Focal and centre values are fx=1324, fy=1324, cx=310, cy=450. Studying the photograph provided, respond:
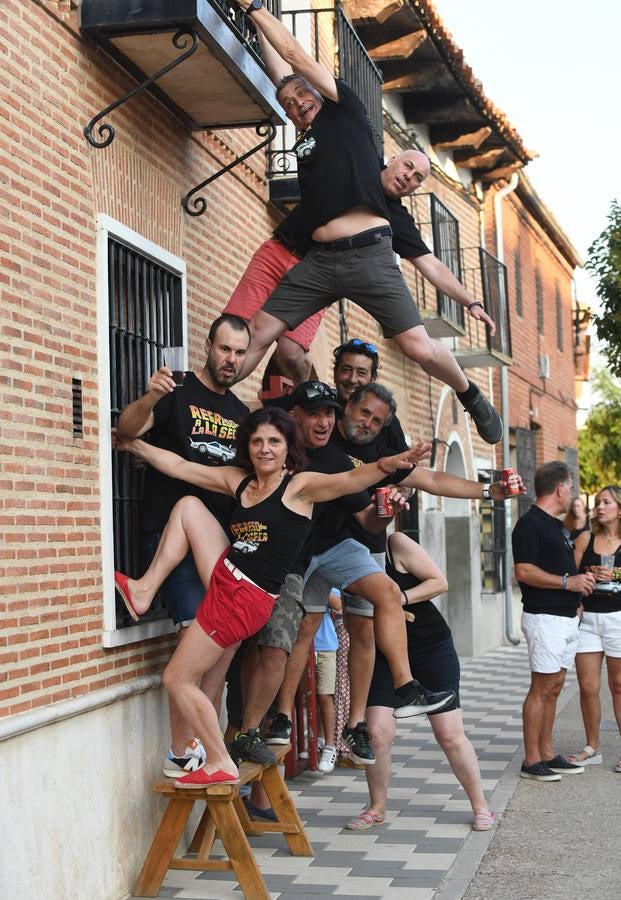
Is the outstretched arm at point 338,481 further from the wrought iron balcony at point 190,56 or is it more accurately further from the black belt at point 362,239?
the wrought iron balcony at point 190,56

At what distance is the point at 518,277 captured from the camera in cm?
2317

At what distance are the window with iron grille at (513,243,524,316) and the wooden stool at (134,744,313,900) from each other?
1696 centimetres

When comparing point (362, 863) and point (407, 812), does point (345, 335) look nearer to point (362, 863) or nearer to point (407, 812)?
point (407, 812)

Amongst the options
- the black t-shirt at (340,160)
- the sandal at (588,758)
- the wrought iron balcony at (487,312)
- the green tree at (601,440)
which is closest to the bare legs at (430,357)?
the black t-shirt at (340,160)

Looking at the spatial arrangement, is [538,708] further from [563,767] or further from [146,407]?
[146,407]

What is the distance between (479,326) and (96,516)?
13.6 meters

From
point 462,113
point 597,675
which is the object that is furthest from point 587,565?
point 462,113

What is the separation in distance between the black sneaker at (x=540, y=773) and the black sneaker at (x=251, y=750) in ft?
9.58

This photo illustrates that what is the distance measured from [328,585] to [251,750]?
54.7 inches

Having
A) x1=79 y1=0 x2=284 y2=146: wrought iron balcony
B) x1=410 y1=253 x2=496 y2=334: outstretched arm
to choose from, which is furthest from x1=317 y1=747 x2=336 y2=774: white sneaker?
x1=79 y1=0 x2=284 y2=146: wrought iron balcony

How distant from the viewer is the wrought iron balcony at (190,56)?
260 inches

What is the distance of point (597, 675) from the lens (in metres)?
9.55

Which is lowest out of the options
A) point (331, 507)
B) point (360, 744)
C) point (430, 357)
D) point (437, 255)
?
point (360, 744)

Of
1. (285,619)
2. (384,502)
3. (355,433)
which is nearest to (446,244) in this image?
(355,433)
